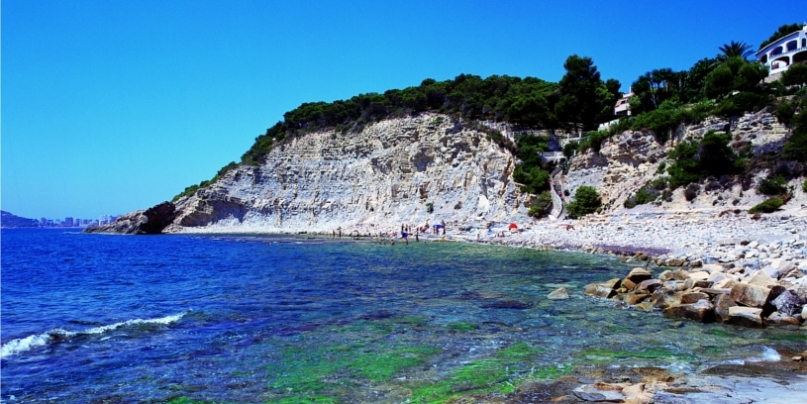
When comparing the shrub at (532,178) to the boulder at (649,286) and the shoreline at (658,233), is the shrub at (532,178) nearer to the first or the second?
the shoreline at (658,233)

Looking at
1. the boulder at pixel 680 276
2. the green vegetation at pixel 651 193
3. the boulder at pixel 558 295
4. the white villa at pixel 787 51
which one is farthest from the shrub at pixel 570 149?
the boulder at pixel 558 295

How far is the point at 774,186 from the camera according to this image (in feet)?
97.7

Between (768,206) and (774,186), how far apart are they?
375 cm

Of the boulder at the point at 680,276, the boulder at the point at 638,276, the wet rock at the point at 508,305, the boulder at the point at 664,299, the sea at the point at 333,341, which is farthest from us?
the boulder at the point at 680,276

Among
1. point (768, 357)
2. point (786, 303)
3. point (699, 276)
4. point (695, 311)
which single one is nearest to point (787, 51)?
point (699, 276)

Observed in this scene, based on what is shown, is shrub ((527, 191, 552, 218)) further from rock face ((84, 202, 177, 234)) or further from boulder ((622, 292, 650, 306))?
rock face ((84, 202, 177, 234))

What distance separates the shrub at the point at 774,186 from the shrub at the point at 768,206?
2461 mm

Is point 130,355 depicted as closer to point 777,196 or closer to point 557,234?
point 557,234

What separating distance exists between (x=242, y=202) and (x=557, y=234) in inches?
1879

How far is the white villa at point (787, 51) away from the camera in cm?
4553

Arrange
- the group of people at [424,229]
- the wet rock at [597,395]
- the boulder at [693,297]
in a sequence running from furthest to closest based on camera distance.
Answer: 1. the group of people at [424,229]
2. the boulder at [693,297]
3. the wet rock at [597,395]

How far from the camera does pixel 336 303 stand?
546 inches

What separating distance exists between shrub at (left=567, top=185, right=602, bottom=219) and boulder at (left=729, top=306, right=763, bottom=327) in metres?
30.1

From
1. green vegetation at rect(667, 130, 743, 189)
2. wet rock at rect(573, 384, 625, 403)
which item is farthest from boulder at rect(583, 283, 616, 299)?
green vegetation at rect(667, 130, 743, 189)
